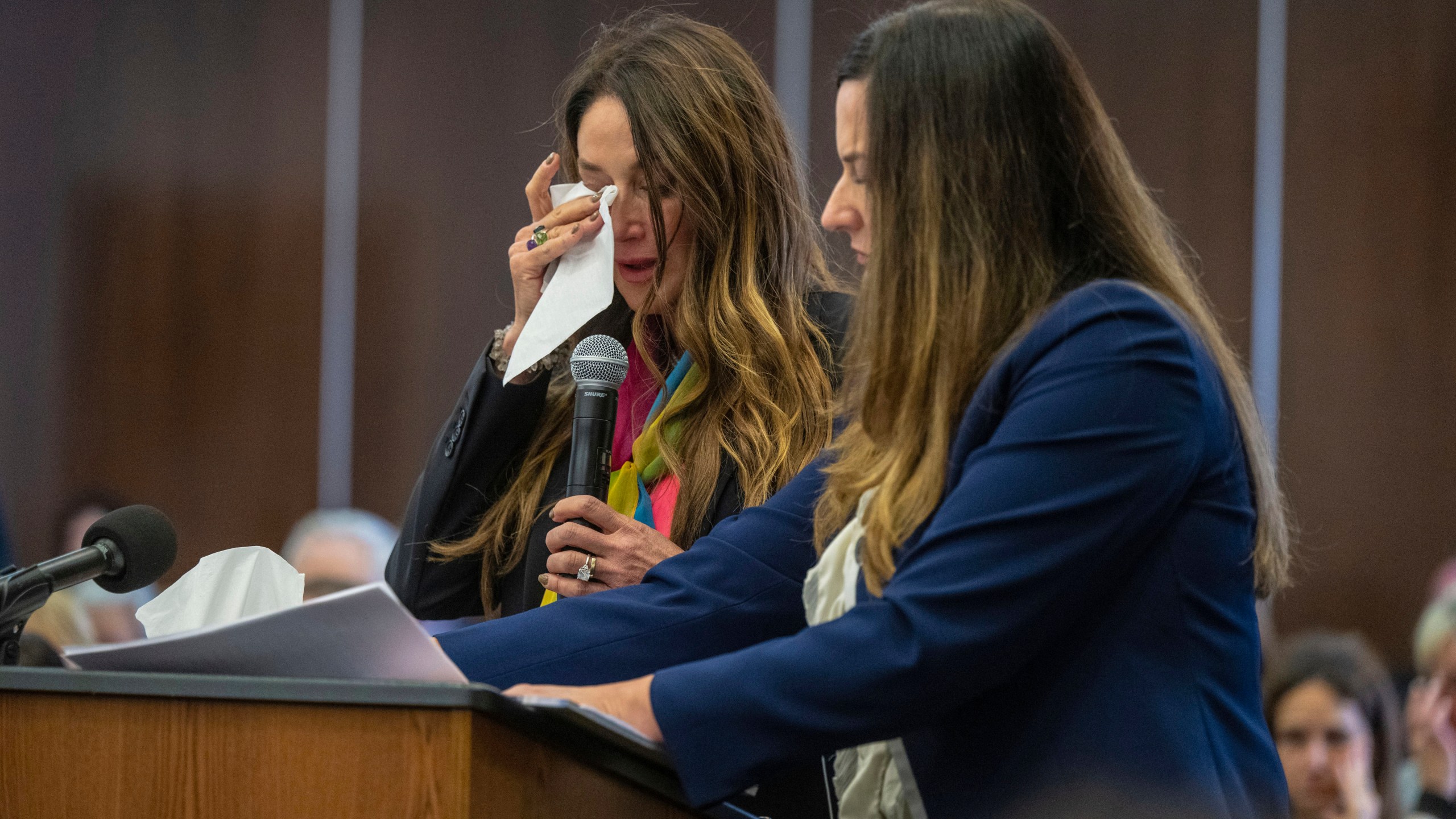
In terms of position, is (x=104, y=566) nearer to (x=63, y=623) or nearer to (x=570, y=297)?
(x=570, y=297)

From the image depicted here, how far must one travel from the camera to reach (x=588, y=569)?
1.57 metres

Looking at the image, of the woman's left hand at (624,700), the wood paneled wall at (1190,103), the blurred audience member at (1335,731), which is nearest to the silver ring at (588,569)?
the woman's left hand at (624,700)

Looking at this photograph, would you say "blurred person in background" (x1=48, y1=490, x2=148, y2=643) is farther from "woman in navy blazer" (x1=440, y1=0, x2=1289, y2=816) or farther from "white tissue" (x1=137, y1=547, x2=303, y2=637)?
"woman in navy blazer" (x1=440, y1=0, x2=1289, y2=816)

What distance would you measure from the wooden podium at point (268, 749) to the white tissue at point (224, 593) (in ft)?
1.24

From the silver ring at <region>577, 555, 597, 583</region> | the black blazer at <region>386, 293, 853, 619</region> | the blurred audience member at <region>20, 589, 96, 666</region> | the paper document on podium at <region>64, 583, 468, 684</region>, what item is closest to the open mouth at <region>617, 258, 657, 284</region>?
the black blazer at <region>386, 293, 853, 619</region>

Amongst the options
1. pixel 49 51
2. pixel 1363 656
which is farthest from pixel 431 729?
pixel 49 51

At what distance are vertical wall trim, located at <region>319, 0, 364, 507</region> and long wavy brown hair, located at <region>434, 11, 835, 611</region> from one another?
104 inches

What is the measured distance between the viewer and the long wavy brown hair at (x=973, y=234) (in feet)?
3.61

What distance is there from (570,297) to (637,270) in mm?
108

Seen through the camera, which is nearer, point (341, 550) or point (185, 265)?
point (341, 550)

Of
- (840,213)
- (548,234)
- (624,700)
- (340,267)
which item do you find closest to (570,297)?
(548,234)

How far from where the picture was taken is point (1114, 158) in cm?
115

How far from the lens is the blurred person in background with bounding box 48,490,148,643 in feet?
12.8

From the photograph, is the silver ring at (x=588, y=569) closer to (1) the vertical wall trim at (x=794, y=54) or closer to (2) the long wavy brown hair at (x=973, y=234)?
(2) the long wavy brown hair at (x=973, y=234)
